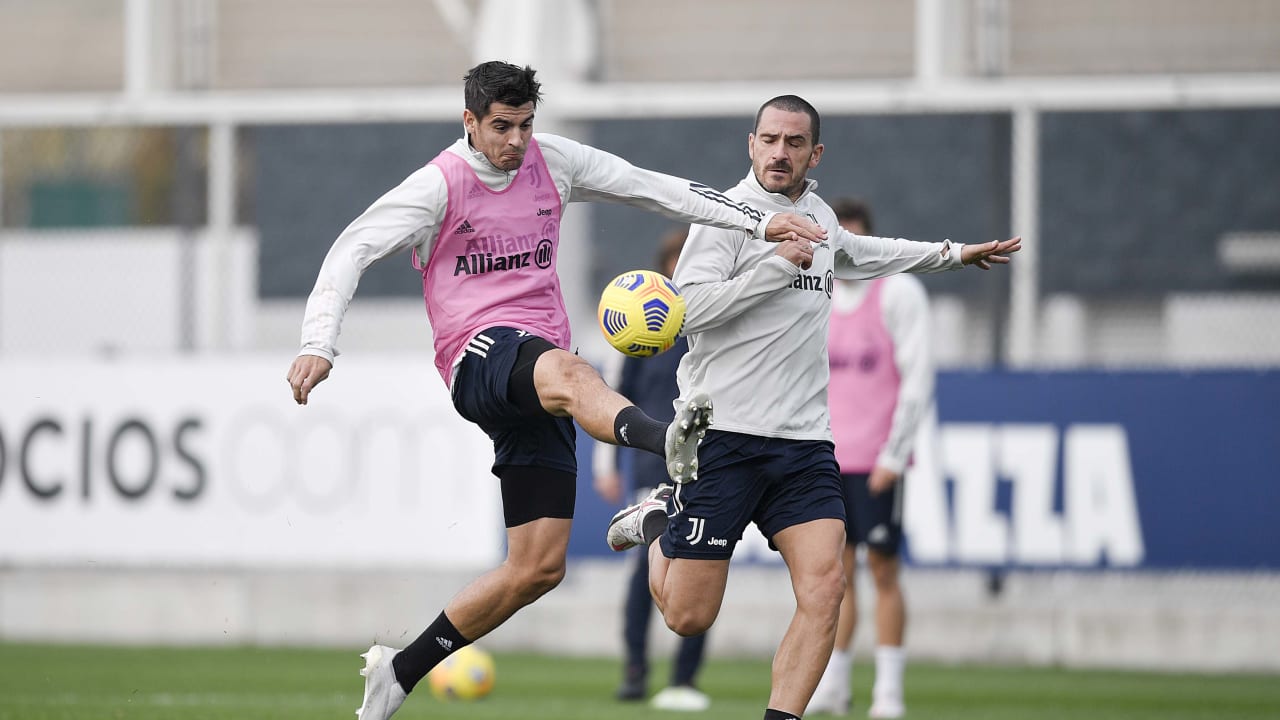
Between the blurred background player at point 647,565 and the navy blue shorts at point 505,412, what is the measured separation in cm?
279

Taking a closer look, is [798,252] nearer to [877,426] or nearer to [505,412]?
[505,412]

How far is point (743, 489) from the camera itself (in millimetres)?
7297

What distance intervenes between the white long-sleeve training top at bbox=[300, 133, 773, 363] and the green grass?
10.7 ft

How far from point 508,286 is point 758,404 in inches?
41.5

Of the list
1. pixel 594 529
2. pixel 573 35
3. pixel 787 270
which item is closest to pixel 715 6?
pixel 573 35

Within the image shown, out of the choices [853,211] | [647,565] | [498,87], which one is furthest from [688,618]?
[853,211]

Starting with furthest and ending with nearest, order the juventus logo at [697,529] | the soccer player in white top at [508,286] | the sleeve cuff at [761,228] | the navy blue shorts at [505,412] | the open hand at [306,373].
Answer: the juventus logo at [697,529] → the sleeve cuff at [761,228] → the navy blue shorts at [505,412] → the soccer player in white top at [508,286] → the open hand at [306,373]

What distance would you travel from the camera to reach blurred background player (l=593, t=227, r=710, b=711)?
10219mm

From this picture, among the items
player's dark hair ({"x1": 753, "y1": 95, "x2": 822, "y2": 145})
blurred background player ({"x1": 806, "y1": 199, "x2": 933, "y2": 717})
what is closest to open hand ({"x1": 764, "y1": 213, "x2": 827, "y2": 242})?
player's dark hair ({"x1": 753, "y1": 95, "x2": 822, "y2": 145})

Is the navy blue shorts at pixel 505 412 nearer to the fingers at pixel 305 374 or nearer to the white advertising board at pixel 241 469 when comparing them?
the fingers at pixel 305 374

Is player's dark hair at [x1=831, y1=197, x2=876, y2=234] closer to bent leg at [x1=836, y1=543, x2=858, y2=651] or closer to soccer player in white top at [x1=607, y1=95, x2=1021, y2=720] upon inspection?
bent leg at [x1=836, y1=543, x2=858, y2=651]

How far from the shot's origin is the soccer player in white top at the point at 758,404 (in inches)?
284

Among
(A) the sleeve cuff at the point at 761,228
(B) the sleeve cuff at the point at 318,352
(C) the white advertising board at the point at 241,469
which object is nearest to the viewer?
(B) the sleeve cuff at the point at 318,352

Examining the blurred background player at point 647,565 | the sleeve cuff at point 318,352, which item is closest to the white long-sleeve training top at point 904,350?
the blurred background player at point 647,565
